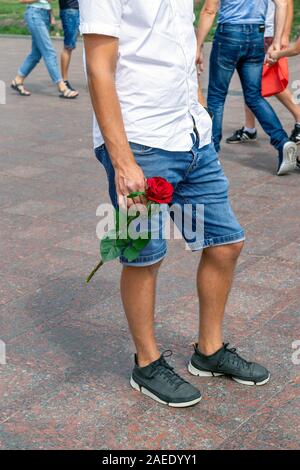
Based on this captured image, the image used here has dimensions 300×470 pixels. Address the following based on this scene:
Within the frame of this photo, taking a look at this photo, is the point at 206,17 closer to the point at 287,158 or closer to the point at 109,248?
the point at 287,158

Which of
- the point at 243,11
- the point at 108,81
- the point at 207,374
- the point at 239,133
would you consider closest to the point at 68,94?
the point at 239,133

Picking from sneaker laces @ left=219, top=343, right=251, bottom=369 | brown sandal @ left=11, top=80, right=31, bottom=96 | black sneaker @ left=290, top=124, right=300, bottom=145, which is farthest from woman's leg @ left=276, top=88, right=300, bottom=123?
sneaker laces @ left=219, top=343, right=251, bottom=369

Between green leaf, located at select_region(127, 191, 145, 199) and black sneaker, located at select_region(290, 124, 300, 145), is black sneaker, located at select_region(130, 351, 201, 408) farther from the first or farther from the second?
black sneaker, located at select_region(290, 124, 300, 145)

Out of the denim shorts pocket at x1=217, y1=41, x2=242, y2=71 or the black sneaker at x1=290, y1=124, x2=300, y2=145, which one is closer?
the denim shorts pocket at x1=217, y1=41, x2=242, y2=71

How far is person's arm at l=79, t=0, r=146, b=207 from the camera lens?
9.93 ft

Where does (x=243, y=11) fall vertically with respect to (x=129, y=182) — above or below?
below

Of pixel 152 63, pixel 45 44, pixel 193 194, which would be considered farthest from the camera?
pixel 45 44

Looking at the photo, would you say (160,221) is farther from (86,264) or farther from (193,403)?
(86,264)

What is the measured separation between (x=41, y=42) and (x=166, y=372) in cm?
777

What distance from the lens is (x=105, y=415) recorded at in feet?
11.2

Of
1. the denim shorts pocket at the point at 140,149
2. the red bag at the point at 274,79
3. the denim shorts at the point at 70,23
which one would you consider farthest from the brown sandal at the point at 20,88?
the denim shorts pocket at the point at 140,149

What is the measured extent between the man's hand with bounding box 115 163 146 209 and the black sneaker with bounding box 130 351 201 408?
758mm

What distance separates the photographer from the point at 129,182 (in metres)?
3.11

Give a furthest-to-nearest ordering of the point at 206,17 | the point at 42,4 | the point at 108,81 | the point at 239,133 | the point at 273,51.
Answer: the point at 42,4 < the point at 239,133 < the point at 273,51 < the point at 206,17 < the point at 108,81
